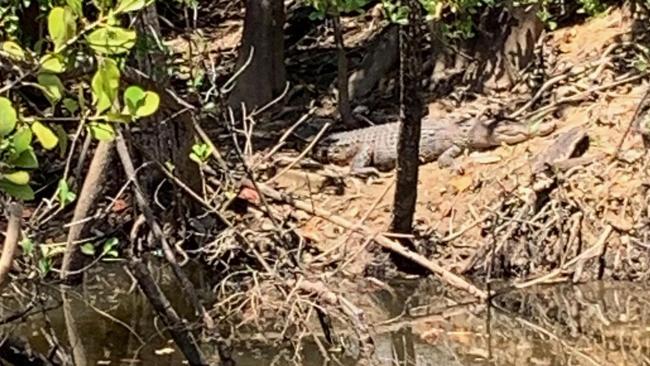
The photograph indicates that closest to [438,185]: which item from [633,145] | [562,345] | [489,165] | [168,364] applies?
[489,165]

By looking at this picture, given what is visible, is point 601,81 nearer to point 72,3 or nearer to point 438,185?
point 438,185

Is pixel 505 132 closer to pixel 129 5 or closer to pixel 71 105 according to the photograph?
pixel 71 105

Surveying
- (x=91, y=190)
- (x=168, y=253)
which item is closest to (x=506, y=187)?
(x=91, y=190)

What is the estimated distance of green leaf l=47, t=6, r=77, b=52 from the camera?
2.04 metres

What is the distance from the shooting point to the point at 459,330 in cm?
638

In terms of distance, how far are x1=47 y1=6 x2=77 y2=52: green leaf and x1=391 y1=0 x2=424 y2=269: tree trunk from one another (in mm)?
4406

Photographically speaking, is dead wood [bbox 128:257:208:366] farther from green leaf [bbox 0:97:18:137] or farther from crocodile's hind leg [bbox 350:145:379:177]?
crocodile's hind leg [bbox 350:145:379:177]

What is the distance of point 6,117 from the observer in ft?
6.28

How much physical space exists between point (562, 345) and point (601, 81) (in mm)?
3852

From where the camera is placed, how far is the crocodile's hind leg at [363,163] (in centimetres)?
970

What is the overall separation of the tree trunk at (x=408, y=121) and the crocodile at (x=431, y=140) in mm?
2188

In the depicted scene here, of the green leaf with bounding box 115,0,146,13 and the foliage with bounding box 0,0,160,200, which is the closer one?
the foliage with bounding box 0,0,160,200

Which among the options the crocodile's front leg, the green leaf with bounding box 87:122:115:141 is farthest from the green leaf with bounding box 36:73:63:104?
the crocodile's front leg

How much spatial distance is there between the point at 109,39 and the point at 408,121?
4786mm
